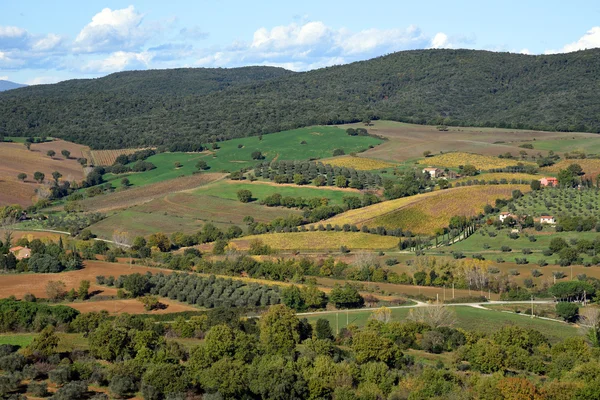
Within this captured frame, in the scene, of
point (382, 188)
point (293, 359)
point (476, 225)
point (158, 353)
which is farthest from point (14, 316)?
point (382, 188)

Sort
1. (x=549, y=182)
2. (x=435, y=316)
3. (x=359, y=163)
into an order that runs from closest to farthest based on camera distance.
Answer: (x=435, y=316) → (x=549, y=182) → (x=359, y=163)

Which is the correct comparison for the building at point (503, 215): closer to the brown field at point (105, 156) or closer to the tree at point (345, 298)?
the tree at point (345, 298)

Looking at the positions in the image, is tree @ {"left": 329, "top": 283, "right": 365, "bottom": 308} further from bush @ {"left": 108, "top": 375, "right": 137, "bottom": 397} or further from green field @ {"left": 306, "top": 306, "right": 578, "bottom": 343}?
bush @ {"left": 108, "top": 375, "right": 137, "bottom": 397}

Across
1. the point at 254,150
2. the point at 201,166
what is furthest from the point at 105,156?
the point at 254,150

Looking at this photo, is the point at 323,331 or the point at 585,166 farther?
the point at 585,166

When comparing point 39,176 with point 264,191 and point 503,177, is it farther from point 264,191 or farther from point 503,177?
point 503,177

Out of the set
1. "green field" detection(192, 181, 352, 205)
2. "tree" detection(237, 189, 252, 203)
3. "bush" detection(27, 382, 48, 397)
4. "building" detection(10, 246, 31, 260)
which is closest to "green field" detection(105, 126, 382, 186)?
"green field" detection(192, 181, 352, 205)

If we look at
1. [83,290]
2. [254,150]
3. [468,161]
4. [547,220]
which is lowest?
[83,290]
